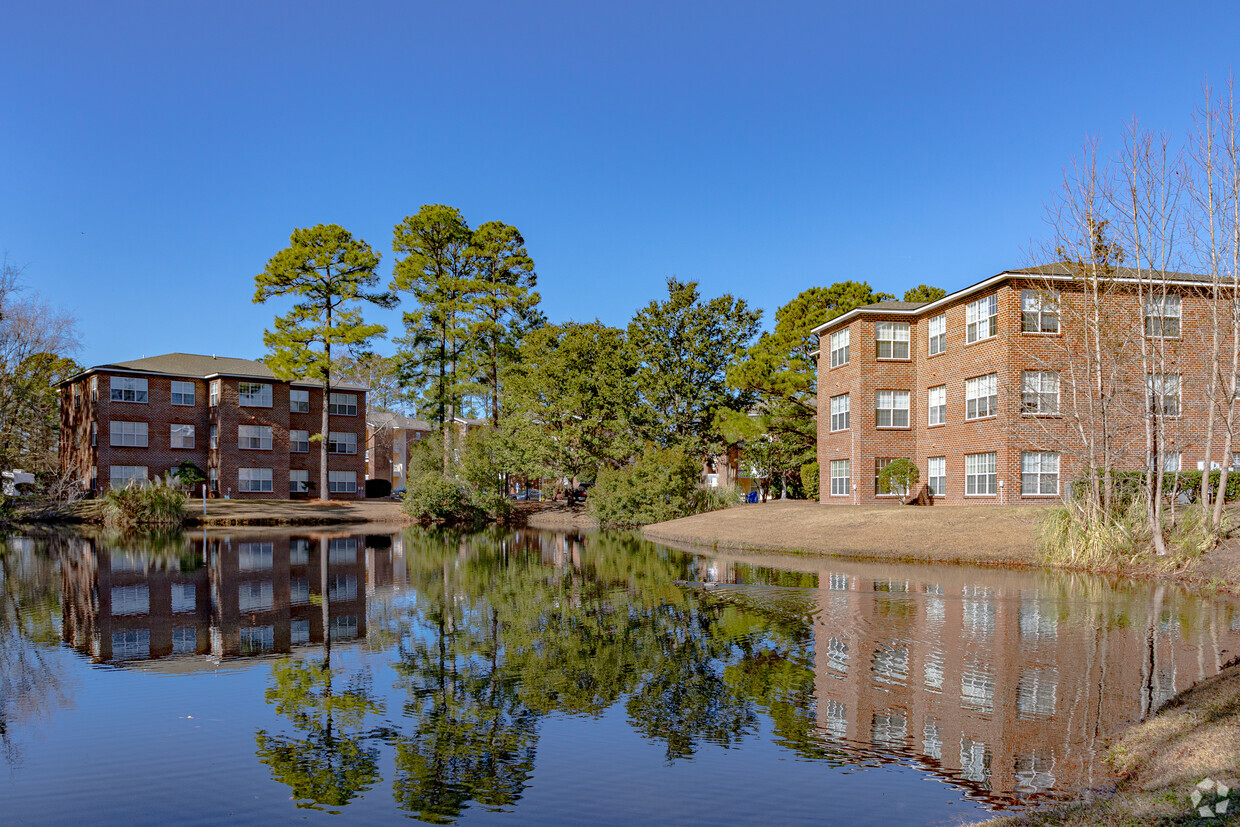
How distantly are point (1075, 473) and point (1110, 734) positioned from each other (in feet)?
90.9

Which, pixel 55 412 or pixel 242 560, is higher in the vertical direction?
pixel 55 412

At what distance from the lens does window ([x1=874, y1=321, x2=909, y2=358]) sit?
4169 cm

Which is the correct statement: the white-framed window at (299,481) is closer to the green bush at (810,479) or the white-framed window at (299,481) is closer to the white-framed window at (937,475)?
the green bush at (810,479)

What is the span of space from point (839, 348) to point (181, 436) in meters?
46.2

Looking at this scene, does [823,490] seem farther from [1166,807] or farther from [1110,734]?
[1166,807]

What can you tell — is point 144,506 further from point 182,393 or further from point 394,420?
point 394,420

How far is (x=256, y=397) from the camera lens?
6500 cm

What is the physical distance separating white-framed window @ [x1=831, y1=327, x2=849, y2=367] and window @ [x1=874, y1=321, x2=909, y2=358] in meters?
1.63

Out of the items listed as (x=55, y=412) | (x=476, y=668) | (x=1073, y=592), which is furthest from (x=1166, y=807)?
(x=55, y=412)

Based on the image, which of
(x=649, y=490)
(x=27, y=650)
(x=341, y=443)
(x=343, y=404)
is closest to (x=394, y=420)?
(x=343, y=404)

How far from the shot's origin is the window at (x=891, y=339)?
1641 inches

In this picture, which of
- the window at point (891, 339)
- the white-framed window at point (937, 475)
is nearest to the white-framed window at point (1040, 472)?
the white-framed window at point (937, 475)

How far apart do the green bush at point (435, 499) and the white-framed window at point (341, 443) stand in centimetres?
1640

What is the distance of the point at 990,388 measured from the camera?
3566 centimetres
